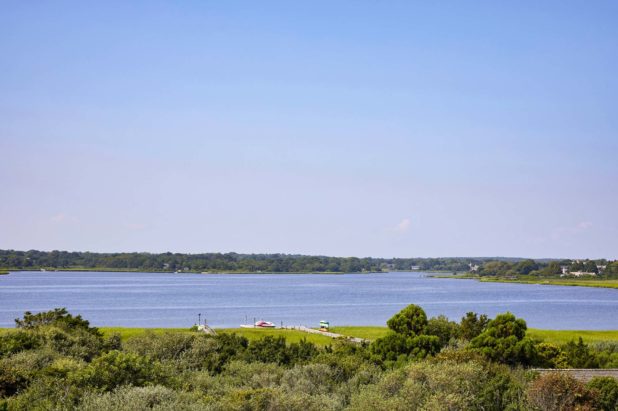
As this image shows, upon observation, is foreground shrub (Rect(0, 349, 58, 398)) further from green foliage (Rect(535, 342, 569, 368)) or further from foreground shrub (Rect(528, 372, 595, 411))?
green foliage (Rect(535, 342, 569, 368))

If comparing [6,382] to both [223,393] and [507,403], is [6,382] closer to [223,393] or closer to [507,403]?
[223,393]

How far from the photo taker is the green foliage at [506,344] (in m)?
39.7

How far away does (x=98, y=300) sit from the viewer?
124438 millimetres

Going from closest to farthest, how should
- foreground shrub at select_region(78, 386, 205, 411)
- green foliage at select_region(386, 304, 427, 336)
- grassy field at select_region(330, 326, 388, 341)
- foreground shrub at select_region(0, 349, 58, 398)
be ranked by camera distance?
1. foreground shrub at select_region(78, 386, 205, 411)
2. foreground shrub at select_region(0, 349, 58, 398)
3. green foliage at select_region(386, 304, 427, 336)
4. grassy field at select_region(330, 326, 388, 341)

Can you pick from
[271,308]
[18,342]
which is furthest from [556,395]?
[271,308]

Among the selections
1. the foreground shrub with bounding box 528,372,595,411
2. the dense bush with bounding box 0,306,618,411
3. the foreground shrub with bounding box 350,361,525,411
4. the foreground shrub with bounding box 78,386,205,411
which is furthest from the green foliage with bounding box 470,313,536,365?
the foreground shrub with bounding box 78,386,205,411

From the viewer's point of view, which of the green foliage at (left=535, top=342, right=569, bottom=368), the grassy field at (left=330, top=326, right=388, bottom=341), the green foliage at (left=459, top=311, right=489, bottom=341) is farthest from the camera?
the grassy field at (left=330, top=326, right=388, bottom=341)

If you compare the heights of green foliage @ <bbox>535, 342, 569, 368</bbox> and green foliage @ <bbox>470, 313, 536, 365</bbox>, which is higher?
green foliage @ <bbox>470, 313, 536, 365</bbox>

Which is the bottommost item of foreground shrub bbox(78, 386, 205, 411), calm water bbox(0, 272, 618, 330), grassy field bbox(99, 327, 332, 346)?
calm water bbox(0, 272, 618, 330)

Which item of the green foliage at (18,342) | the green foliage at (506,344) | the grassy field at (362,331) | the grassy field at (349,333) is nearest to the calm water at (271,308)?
the grassy field at (362,331)

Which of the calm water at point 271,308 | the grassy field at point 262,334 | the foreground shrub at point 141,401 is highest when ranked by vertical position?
the foreground shrub at point 141,401

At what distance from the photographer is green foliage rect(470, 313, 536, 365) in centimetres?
3966

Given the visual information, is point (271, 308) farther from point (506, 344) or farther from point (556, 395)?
point (556, 395)

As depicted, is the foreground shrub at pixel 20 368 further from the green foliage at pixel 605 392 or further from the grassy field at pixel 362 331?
the grassy field at pixel 362 331
